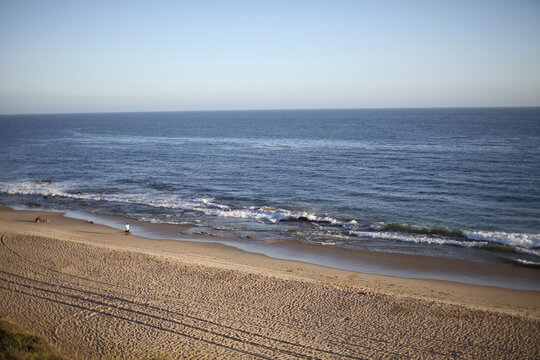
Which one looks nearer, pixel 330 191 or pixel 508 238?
pixel 508 238

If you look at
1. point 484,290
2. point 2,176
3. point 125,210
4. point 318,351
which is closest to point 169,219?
point 125,210

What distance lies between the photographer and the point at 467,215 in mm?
27297

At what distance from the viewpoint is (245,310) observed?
14.6 m

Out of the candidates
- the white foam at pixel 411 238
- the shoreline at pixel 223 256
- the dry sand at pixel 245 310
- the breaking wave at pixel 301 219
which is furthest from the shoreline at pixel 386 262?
the breaking wave at pixel 301 219

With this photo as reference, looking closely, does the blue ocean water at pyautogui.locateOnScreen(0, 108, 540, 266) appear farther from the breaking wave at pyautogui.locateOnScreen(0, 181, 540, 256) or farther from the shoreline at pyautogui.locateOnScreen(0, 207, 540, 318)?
the shoreline at pyautogui.locateOnScreen(0, 207, 540, 318)

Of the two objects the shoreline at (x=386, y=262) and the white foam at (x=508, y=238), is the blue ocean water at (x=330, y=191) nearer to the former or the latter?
the white foam at (x=508, y=238)

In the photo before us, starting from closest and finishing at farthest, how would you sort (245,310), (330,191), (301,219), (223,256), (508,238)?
1. (245,310)
2. (223,256)
3. (508,238)
4. (301,219)
5. (330,191)

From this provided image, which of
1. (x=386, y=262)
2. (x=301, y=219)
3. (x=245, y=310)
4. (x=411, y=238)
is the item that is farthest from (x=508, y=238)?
(x=245, y=310)

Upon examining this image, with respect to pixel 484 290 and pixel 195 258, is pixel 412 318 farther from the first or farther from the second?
pixel 195 258

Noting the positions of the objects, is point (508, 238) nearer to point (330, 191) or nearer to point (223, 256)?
point (330, 191)

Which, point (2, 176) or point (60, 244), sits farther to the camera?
point (2, 176)

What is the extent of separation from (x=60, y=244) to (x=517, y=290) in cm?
2452

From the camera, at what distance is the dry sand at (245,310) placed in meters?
12.2

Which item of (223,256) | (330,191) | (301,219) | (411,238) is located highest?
(330,191)
